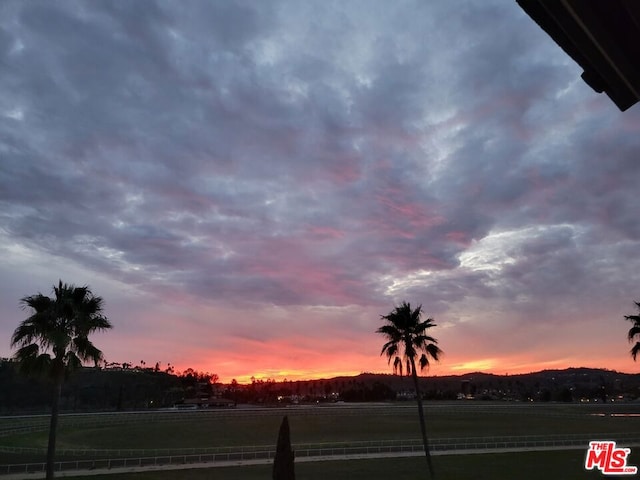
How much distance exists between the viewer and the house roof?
3592 millimetres

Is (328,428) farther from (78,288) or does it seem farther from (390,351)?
(78,288)

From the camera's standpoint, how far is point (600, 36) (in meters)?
3.94

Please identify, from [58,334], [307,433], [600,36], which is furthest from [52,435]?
[307,433]

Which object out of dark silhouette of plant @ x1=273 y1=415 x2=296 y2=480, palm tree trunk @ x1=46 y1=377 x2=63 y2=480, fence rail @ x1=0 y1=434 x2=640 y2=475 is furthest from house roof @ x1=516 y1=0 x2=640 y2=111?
fence rail @ x1=0 y1=434 x2=640 y2=475

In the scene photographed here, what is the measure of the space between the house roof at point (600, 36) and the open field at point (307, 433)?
3707cm

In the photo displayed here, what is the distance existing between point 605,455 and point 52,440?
27.5 m

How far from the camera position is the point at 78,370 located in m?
28.2

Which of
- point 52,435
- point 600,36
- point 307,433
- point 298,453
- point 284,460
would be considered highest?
point 600,36

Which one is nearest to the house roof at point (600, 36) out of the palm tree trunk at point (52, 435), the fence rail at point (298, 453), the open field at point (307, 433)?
the palm tree trunk at point (52, 435)

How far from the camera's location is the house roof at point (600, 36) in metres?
3.59

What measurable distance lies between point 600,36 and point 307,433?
80.3 m

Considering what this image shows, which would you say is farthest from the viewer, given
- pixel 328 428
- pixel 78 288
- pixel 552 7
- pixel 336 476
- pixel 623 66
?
pixel 328 428

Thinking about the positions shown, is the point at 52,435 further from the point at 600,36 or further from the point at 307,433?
the point at 307,433

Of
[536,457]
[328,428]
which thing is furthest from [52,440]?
[328,428]
